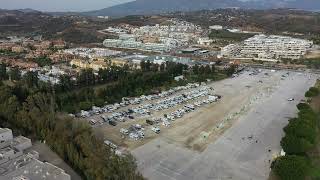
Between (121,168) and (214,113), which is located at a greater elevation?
(121,168)

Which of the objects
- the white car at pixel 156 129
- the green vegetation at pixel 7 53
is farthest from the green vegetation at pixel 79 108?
the green vegetation at pixel 7 53

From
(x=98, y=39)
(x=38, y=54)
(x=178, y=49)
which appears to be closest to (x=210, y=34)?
(x=178, y=49)

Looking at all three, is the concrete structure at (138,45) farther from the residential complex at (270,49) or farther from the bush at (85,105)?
the bush at (85,105)

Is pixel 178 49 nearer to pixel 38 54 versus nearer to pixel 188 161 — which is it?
pixel 38 54

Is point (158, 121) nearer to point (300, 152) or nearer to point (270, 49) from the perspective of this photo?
point (300, 152)

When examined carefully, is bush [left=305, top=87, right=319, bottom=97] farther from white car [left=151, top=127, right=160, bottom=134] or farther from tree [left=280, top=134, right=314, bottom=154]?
white car [left=151, top=127, right=160, bottom=134]

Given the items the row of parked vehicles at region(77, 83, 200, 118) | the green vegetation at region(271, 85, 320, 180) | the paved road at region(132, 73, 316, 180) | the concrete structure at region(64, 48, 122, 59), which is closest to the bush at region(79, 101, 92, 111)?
the row of parked vehicles at region(77, 83, 200, 118)

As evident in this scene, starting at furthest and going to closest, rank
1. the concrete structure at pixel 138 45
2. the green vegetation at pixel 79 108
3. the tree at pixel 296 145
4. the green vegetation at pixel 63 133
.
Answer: the concrete structure at pixel 138 45 < the tree at pixel 296 145 < the green vegetation at pixel 79 108 < the green vegetation at pixel 63 133
